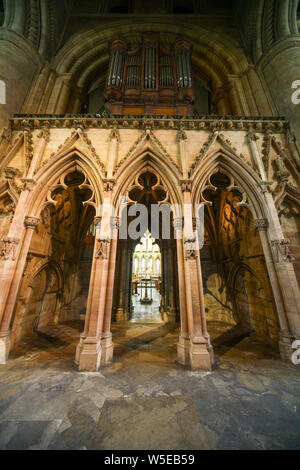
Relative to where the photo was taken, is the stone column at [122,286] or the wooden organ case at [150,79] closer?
the wooden organ case at [150,79]

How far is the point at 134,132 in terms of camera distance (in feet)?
19.9

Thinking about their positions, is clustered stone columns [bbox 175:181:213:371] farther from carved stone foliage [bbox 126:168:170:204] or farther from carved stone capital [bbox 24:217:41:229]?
carved stone capital [bbox 24:217:41:229]

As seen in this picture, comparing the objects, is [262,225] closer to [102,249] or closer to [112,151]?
[102,249]

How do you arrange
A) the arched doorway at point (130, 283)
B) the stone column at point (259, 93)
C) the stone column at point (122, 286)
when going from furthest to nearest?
the stone column at point (122, 286) < the stone column at point (259, 93) < the arched doorway at point (130, 283)

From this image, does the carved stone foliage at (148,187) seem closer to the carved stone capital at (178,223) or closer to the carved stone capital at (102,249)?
the carved stone capital at (178,223)

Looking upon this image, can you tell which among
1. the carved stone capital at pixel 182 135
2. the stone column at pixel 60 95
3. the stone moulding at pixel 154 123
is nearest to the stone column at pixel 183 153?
the carved stone capital at pixel 182 135

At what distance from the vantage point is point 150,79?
8.61 metres

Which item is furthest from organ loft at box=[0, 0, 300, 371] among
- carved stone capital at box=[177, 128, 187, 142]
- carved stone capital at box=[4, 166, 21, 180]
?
carved stone capital at box=[177, 128, 187, 142]

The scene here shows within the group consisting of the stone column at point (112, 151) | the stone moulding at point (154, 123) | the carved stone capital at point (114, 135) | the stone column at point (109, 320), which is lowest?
the stone column at point (109, 320)

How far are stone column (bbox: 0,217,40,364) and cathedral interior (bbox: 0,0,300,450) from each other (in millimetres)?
30

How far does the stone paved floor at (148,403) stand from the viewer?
80.4 inches

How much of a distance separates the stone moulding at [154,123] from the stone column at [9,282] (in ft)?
14.3

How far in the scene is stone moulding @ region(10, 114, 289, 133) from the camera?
6.02 meters

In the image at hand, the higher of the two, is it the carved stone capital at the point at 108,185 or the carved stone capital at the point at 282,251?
the carved stone capital at the point at 108,185
